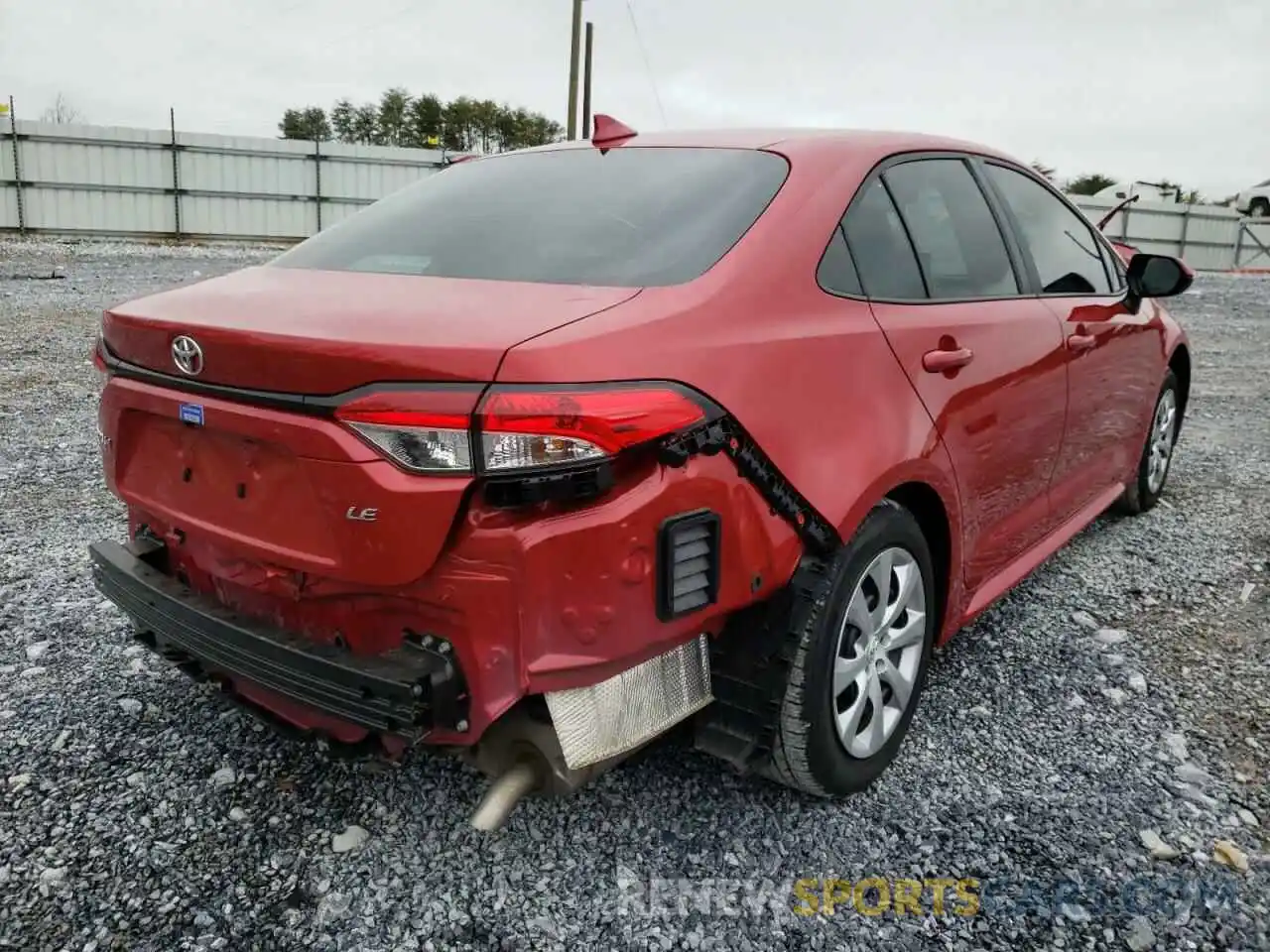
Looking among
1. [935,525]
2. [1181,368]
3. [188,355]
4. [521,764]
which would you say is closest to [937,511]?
[935,525]

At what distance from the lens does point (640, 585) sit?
1866 mm

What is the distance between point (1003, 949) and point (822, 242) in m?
1.57

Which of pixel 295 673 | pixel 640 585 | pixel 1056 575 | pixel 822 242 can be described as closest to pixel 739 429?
pixel 640 585

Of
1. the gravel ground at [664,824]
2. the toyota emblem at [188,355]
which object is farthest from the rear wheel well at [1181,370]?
the toyota emblem at [188,355]

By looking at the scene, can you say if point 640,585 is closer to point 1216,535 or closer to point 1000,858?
point 1000,858

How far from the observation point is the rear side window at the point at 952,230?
2775mm

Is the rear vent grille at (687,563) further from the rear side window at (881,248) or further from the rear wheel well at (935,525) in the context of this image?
the rear side window at (881,248)

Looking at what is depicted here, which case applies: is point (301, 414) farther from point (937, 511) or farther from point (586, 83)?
point (586, 83)

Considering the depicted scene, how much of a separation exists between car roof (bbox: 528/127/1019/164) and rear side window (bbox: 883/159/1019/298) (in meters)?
0.07

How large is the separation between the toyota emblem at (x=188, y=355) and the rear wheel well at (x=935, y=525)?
5.23 feet

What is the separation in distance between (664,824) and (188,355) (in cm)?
152

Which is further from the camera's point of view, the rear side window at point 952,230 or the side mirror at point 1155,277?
the side mirror at point 1155,277

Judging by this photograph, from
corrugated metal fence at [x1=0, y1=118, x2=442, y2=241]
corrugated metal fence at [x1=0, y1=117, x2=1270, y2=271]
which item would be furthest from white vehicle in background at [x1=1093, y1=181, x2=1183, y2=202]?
corrugated metal fence at [x1=0, y1=118, x2=442, y2=241]

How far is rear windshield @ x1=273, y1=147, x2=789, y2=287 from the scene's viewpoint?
2.21m
